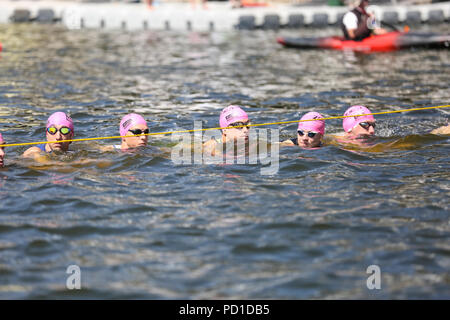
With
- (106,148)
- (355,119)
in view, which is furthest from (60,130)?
(355,119)

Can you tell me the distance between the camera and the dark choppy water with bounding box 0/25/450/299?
21.5 feet

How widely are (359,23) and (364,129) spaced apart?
37.8 feet

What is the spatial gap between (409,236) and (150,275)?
9.16 ft

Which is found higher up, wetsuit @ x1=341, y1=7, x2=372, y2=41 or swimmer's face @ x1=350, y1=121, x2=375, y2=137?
wetsuit @ x1=341, y1=7, x2=372, y2=41

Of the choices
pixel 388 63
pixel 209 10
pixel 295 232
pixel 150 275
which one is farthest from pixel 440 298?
pixel 209 10

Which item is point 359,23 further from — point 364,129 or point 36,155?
point 36,155

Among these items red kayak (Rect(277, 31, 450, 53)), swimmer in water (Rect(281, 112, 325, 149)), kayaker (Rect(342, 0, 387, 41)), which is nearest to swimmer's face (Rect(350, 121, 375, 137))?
swimmer in water (Rect(281, 112, 325, 149))

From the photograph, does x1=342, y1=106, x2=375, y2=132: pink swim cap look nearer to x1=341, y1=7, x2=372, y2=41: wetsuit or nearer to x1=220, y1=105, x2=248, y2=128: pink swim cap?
x1=220, y1=105, x2=248, y2=128: pink swim cap

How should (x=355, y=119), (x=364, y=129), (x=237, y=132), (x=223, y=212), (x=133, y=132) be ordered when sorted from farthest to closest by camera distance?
(x=355, y=119) → (x=364, y=129) → (x=237, y=132) → (x=133, y=132) → (x=223, y=212)

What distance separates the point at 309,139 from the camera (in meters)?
11.0

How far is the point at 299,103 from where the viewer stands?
1541 centimetres

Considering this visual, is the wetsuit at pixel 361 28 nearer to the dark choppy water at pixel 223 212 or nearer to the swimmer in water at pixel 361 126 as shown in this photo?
the dark choppy water at pixel 223 212

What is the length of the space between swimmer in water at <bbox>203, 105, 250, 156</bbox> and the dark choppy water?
716 mm

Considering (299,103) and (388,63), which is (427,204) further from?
(388,63)
